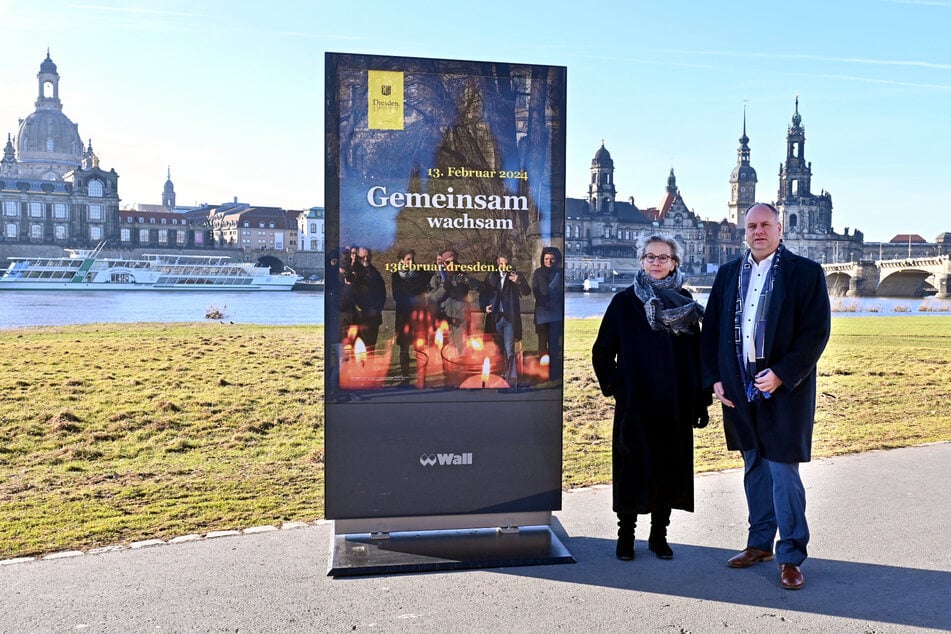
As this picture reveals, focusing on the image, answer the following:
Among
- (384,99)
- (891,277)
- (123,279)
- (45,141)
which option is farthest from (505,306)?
(45,141)

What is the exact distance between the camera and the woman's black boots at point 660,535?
129 inches

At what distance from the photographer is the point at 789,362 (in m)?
3.03

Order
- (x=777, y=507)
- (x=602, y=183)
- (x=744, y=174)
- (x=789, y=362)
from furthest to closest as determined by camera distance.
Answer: (x=744, y=174) < (x=602, y=183) < (x=777, y=507) < (x=789, y=362)

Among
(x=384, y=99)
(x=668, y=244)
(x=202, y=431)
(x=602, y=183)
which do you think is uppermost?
(x=602, y=183)

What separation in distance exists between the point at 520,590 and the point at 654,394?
90cm

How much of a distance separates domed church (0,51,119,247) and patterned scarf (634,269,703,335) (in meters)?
94.9

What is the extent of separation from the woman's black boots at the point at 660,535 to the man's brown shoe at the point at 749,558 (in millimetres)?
230

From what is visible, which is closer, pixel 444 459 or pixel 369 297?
pixel 369 297

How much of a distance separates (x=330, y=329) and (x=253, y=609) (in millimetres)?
1060

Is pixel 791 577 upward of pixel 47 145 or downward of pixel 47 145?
downward

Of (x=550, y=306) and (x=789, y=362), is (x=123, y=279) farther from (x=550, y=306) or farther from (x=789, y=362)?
(x=789, y=362)

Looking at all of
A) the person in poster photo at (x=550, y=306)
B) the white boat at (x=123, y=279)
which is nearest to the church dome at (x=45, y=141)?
the white boat at (x=123, y=279)

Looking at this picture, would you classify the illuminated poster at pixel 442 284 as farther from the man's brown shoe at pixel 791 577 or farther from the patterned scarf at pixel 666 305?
the man's brown shoe at pixel 791 577

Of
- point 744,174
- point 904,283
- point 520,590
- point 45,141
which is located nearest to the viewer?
point 520,590
